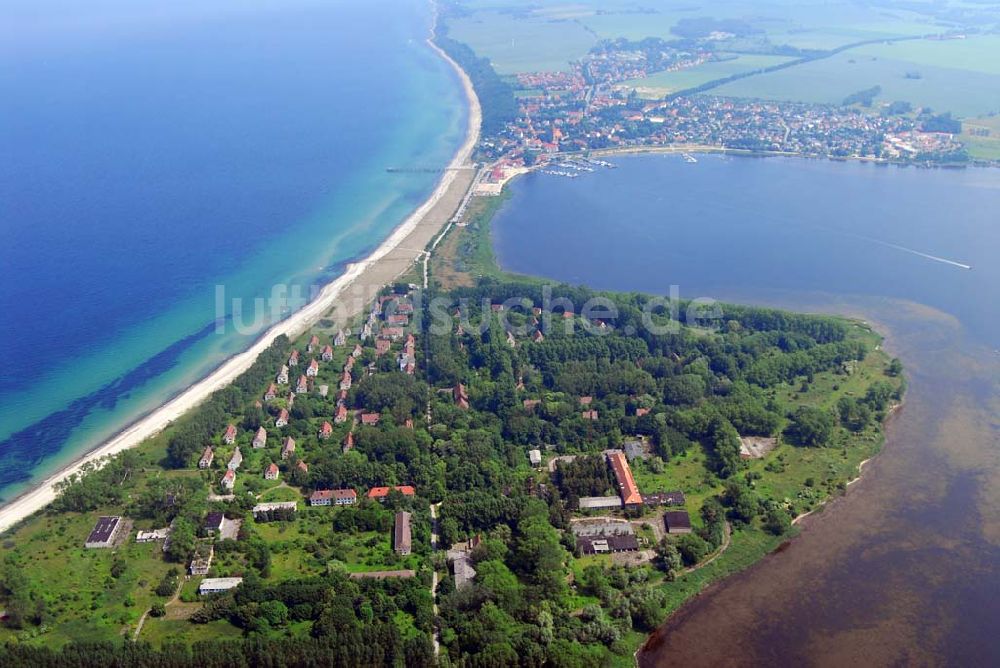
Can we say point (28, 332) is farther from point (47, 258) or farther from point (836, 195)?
point (836, 195)

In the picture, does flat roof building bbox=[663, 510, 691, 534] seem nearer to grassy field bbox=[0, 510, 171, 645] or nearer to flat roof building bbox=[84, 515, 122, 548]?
grassy field bbox=[0, 510, 171, 645]

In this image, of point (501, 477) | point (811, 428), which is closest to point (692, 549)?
point (501, 477)

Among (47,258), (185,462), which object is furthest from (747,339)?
(47,258)

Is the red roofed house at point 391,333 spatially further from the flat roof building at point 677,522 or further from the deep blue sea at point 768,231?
the flat roof building at point 677,522

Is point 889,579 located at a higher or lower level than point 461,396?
lower

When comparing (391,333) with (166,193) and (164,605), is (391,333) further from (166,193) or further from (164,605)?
(166,193)

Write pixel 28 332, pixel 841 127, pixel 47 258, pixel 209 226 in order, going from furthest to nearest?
pixel 841 127 < pixel 209 226 < pixel 47 258 < pixel 28 332
